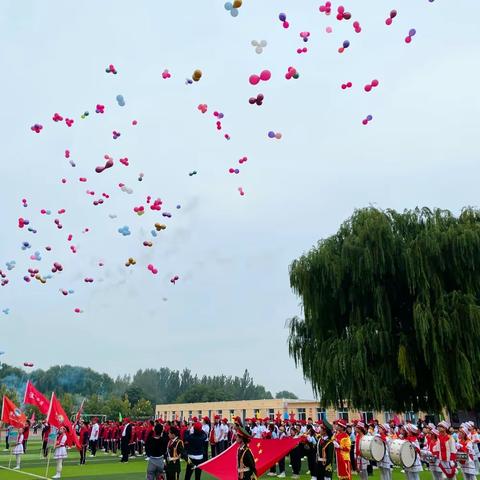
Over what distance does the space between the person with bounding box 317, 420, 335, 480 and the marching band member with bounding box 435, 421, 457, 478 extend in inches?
116

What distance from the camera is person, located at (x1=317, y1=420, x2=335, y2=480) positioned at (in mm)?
13102

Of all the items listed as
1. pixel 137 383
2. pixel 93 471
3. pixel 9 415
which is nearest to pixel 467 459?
pixel 93 471

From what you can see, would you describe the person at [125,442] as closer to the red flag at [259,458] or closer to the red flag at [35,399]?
the red flag at [35,399]

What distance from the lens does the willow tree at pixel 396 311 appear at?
22.4 metres

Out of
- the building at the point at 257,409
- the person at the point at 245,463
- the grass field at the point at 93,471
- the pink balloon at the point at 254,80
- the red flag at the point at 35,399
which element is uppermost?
the pink balloon at the point at 254,80

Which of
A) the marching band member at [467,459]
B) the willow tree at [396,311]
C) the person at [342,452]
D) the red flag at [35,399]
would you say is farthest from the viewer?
the willow tree at [396,311]

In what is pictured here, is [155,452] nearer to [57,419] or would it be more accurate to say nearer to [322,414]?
[57,419]

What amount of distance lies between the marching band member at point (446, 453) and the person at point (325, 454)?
116 inches

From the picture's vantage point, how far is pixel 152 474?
40.8 ft

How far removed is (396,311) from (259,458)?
554 inches

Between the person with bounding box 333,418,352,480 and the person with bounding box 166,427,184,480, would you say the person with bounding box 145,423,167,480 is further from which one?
the person with bounding box 333,418,352,480

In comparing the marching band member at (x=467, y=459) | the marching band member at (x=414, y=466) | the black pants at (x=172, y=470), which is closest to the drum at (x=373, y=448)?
the marching band member at (x=414, y=466)

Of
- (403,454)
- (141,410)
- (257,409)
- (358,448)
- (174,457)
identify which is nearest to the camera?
(174,457)

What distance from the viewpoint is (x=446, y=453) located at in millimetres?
13805
